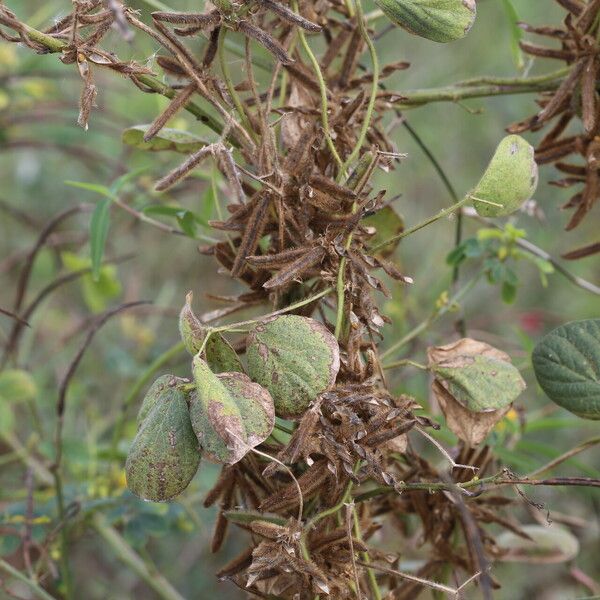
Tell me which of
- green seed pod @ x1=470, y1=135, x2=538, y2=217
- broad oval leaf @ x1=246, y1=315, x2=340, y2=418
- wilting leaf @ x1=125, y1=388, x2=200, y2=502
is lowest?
wilting leaf @ x1=125, y1=388, x2=200, y2=502

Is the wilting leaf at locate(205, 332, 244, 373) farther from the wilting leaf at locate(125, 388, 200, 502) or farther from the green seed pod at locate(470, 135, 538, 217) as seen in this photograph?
the green seed pod at locate(470, 135, 538, 217)

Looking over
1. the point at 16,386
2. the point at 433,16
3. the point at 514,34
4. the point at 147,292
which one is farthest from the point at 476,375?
the point at 147,292

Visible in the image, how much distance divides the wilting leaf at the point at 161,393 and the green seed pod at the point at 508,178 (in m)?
0.24

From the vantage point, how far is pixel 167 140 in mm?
645

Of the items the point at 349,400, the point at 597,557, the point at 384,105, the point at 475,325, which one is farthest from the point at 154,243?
the point at 349,400

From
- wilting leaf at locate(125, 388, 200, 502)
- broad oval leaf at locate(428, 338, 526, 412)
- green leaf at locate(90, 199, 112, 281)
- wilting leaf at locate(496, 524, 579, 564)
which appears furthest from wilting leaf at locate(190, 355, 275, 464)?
wilting leaf at locate(496, 524, 579, 564)

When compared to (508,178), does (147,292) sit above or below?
below

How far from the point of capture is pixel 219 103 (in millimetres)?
554

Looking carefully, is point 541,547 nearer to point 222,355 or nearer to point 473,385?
point 473,385

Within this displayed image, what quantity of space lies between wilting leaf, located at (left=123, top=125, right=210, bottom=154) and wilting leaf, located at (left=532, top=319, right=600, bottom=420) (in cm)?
31

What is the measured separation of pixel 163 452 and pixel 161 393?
0.12 feet

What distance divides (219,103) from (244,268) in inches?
4.7

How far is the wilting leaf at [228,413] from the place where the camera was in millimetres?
439

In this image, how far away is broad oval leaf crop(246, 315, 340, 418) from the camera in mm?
491
